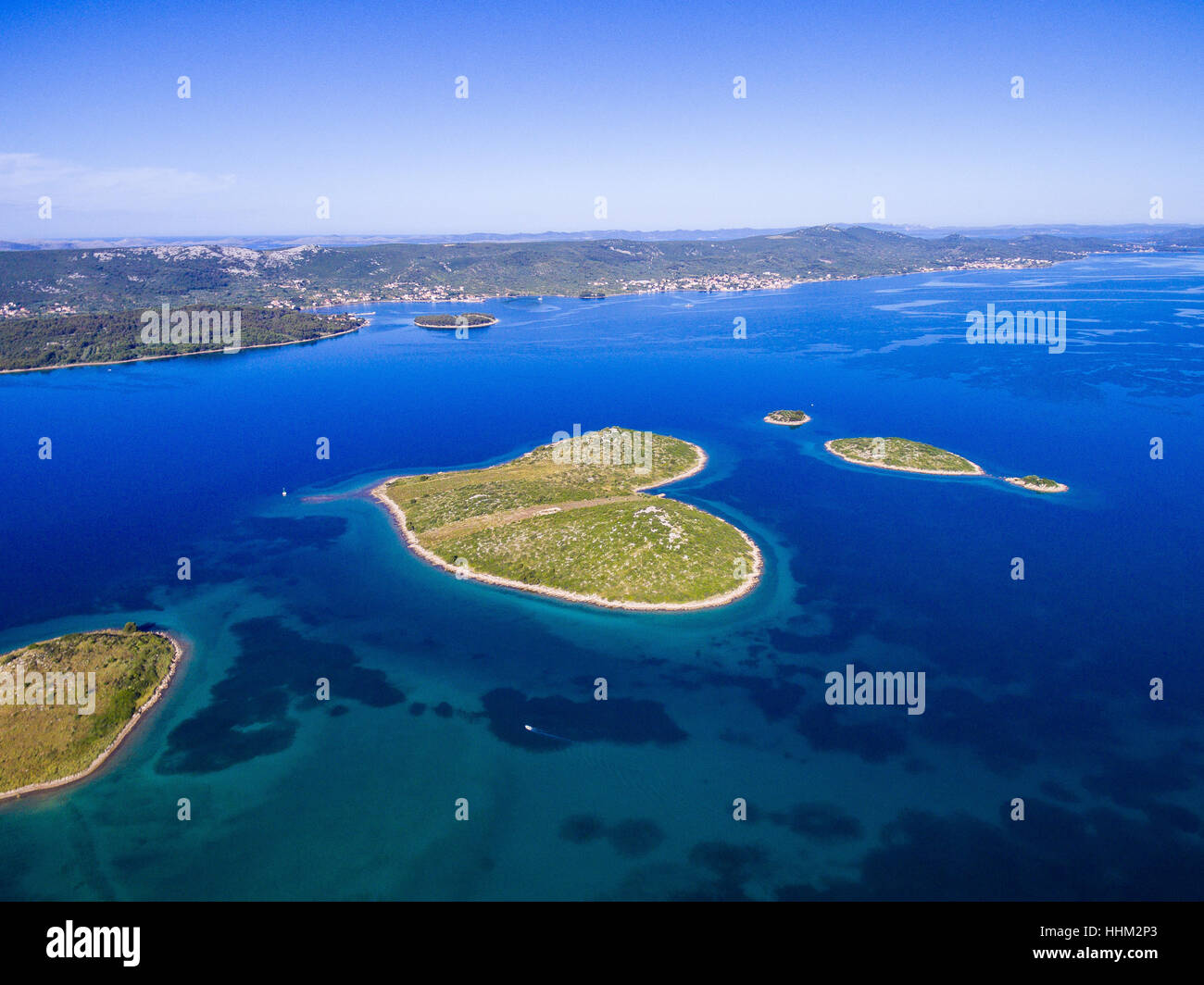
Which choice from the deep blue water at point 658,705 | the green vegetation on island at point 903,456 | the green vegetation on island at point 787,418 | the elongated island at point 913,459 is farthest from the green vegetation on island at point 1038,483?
the green vegetation on island at point 787,418

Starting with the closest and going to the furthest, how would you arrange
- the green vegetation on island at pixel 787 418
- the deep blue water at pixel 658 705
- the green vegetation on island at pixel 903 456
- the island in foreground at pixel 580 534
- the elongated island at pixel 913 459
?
the deep blue water at pixel 658 705 < the island in foreground at pixel 580 534 < the elongated island at pixel 913 459 < the green vegetation on island at pixel 903 456 < the green vegetation on island at pixel 787 418

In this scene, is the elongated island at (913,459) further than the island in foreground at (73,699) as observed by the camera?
Yes

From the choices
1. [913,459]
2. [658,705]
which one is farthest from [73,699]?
[913,459]

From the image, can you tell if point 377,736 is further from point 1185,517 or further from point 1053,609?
point 1185,517

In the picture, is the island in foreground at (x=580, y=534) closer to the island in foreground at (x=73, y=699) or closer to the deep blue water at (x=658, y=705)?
the deep blue water at (x=658, y=705)

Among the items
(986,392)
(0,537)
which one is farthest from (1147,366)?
(0,537)

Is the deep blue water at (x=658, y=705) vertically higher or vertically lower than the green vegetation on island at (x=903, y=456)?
lower
